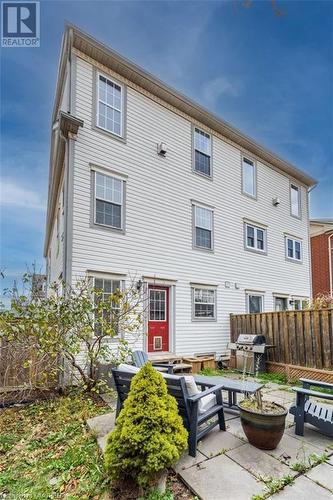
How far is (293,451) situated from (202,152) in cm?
949

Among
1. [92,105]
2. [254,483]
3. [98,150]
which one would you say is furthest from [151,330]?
[92,105]

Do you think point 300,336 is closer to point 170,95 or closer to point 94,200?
point 94,200

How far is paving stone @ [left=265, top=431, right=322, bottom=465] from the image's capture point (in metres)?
3.25

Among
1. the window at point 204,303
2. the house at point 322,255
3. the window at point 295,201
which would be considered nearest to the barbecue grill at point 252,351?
the window at point 204,303

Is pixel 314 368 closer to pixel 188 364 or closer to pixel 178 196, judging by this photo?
pixel 188 364

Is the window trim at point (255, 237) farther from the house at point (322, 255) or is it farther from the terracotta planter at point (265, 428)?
the terracotta planter at point (265, 428)

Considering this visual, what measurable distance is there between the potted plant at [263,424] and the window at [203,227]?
6.86m

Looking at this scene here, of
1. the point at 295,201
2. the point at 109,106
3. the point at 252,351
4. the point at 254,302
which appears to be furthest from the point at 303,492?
the point at 295,201

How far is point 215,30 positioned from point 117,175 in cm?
451

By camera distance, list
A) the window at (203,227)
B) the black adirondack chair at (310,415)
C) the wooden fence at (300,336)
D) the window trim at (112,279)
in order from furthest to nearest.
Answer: the window at (203,227)
the window trim at (112,279)
the wooden fence at (300,336)
the black adirondack chair at (310,415)

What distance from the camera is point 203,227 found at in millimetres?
10414

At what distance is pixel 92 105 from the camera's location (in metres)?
8.02

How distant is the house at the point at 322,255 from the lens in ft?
57.8
